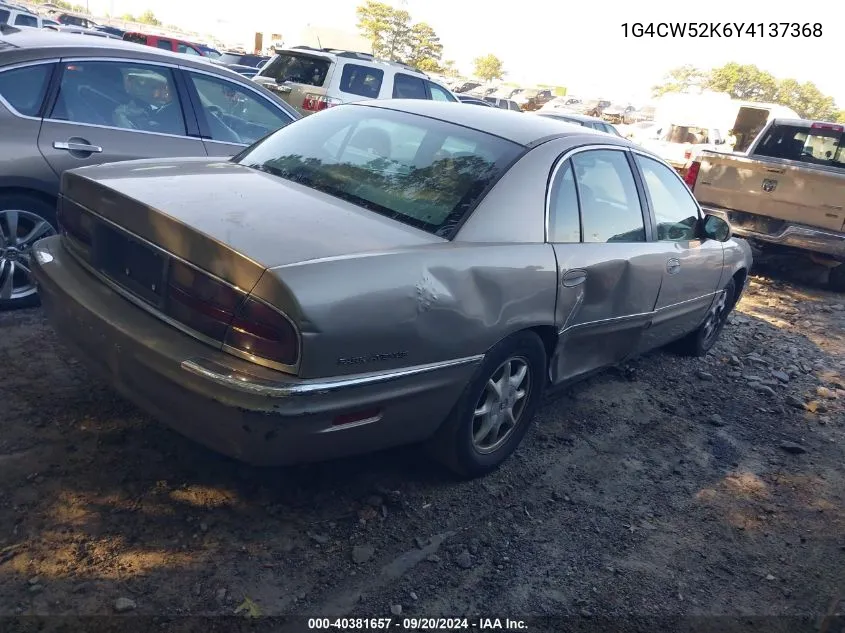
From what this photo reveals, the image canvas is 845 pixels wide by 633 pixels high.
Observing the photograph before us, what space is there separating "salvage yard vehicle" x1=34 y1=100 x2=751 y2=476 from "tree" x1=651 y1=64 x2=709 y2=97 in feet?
227

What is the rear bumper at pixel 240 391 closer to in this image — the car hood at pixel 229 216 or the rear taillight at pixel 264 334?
the rear taillight at pixel 264 334

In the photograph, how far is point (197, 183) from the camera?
10.2ft

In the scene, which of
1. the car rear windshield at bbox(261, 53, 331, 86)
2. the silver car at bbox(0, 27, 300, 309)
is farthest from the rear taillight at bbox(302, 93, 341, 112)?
the silver car at bbox(0, 27, 300, 309)

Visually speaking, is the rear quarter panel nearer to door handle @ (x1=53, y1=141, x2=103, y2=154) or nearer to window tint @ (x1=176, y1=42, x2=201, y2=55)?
door handle @ (x1=53, y1=141, x2=103, y2=154)

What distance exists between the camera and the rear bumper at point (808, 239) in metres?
7.77

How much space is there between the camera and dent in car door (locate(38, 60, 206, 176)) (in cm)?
439

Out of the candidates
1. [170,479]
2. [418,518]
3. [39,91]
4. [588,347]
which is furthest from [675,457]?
[39,91]

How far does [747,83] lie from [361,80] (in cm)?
5752

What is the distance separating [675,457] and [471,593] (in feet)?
6.13

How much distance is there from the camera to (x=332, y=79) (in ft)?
35.2

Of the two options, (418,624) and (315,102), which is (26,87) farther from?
(315,102)

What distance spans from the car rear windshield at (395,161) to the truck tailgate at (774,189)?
19.1 ft

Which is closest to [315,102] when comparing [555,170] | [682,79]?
[555,170]

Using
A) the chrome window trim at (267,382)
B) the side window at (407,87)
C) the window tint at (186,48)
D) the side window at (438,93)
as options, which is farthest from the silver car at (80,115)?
the window tint at (186,48)
